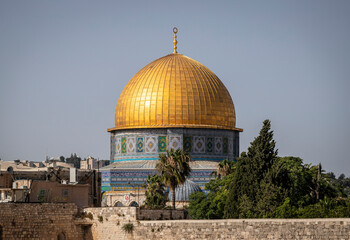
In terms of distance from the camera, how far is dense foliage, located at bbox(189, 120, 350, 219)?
3059 cm

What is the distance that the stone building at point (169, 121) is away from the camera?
2104 inches

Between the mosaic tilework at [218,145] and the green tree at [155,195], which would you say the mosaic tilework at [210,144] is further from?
the green tree at [155,195]

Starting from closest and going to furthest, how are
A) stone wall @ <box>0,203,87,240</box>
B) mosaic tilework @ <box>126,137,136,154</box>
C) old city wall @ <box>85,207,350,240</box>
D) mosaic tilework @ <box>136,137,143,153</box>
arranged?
1. old city wall @ <box>85,207,350,240</box>
2. stone wall @ <box>0,203,87,240</box>
3. mosaic tilework @ <box>136,137,143,153</box>
4. mosaic tilework @ <box>126,137,136,154</box>

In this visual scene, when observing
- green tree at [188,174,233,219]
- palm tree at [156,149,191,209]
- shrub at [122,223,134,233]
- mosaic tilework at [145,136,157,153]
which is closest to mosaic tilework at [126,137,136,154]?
mosaic tilework at [145,136,157,153]

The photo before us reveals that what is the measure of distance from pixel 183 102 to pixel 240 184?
22069 mm

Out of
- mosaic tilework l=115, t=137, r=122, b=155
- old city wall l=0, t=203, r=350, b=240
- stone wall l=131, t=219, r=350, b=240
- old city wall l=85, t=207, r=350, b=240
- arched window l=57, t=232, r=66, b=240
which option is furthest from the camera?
mosaic tilework l=115, t=137, r=122, b=155

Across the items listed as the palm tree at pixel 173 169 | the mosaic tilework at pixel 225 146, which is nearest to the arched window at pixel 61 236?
the palm tree at pixel 173 169

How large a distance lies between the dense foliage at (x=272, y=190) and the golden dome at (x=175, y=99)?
18.1m

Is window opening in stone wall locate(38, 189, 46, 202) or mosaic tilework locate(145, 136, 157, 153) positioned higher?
mosaic tilework locate(145, 136, 157, 153)

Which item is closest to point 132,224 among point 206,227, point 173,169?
point 206,227

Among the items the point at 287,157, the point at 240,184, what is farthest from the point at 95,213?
the point at 287,157

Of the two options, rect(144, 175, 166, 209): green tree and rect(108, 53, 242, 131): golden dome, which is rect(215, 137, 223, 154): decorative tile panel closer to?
rect(108, 53, 242, 131): golden dome

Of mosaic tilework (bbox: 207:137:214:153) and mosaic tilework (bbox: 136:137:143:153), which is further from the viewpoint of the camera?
mosaic tilework (bbox: 136:137:143:153)

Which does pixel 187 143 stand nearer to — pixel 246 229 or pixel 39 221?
pixel 39 221
